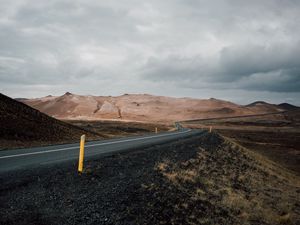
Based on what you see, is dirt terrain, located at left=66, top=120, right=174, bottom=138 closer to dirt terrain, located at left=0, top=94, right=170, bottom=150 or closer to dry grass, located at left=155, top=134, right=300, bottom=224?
dirt terrain, located at left=0, top=94, right=170, bottom=150

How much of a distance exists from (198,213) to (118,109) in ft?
543

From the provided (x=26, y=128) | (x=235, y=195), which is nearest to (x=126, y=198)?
(x=235, y=195)

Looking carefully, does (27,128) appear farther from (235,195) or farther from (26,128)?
(235,195)

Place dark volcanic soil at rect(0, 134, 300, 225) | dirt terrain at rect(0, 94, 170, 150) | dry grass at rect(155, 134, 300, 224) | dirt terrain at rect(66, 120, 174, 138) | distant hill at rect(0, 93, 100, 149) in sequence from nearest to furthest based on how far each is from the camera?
dark volcanic soil at rect(0, 134, 300, 225)
dry grass at rect(155, 134, 300, 224)
dirt terrain at rect(0, 94, 170, 150)
distant hill at rect(0, 93, 100, 149)
dirt terrain at rect(66, 120, 174, 138)

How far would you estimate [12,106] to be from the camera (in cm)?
2766

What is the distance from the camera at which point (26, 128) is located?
23953mm

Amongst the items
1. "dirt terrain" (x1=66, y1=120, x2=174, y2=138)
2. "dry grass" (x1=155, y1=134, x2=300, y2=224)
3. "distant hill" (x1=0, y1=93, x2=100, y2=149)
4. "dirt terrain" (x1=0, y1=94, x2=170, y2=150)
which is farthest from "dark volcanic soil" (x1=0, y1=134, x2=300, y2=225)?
"dirt terrain" (x1=66, y1=120, x2=174, y2=138)

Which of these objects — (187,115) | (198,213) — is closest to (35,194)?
(198,213)

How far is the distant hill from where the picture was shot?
68.9ft

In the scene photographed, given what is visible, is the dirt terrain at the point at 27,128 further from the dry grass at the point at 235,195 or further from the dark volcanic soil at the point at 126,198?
the dry grass at the point at 235,195

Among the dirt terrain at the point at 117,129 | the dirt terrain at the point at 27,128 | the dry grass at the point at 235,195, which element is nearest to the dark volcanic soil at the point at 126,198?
the dry grass at the point at 235,195

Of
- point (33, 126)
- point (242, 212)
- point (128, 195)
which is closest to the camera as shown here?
point (128, 195)

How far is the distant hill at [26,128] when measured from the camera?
21000 millimetres

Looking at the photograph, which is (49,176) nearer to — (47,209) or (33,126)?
(47,209)
